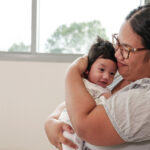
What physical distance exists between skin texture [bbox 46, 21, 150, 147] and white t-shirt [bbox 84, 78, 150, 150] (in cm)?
3

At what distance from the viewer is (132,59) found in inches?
44.8

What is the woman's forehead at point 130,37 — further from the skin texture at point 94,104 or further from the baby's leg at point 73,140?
the baby's leg at point 73,140

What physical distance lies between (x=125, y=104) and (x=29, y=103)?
1.77 meters

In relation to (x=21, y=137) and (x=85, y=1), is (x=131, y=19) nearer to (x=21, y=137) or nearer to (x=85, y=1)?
(x=85, y=1)

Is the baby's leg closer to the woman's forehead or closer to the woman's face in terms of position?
the woman's face

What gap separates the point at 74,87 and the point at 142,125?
1.03 ft

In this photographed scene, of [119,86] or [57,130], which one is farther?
[119,86]

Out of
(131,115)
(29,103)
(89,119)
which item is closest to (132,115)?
(131,115)

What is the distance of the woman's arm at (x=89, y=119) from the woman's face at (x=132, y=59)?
24cm

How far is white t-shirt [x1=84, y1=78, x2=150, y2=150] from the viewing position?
0.90 m

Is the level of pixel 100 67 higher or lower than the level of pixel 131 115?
higher

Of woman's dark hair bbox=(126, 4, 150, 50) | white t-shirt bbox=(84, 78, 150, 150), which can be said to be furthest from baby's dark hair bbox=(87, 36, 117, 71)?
white t-shirt bbox=(84, 78, 150, 150)

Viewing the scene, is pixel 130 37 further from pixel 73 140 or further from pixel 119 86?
pixel 73 140

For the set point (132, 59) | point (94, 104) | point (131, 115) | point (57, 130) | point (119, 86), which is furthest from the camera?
point (119, 86)
